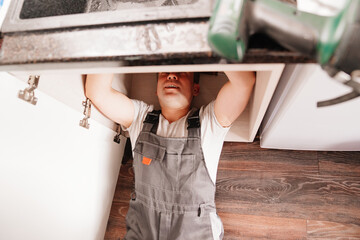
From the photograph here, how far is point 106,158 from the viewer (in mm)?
1204

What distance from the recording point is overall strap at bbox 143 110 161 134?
105cm

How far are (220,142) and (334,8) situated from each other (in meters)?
0.59

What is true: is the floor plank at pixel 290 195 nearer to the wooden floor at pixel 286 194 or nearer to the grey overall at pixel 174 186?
the wooden floor at pixel 286 194

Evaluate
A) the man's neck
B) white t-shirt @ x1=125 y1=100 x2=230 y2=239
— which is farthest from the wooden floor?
the man's neck

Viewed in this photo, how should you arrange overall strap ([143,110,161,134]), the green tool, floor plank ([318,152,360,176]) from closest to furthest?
1. the green tool
2. overall strap ([143,110,161,134])
3. floor plank ([318,152,360,176])

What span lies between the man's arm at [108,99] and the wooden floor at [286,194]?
547 millimetres

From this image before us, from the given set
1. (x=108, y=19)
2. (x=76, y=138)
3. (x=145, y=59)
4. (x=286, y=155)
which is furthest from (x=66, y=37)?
(x=286, y=155)

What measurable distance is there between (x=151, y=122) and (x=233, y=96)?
375 millimetres

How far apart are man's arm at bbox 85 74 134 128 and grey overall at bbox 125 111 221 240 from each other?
115 mm

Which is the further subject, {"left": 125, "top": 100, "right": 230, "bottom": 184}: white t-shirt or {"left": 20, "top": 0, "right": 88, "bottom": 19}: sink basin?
{"left": 125, "top": 100, "right": 230, "bottom": 184}: white t-shirt

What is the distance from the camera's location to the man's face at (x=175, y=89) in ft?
3.34

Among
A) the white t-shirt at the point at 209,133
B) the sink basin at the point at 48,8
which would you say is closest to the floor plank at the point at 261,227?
the white t-shirt at the point at 209,133

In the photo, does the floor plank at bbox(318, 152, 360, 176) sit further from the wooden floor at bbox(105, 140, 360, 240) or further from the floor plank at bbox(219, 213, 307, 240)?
the floor plank at bbox(219, 213, 307, 240)

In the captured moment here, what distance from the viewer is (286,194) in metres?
1.19
